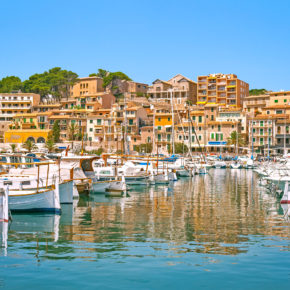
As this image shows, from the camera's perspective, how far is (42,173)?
95.7 feet

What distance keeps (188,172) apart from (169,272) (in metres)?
46.3

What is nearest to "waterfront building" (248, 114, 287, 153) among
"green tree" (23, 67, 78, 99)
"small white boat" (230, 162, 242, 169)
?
"small white boat" (230, 162, 242, 169)

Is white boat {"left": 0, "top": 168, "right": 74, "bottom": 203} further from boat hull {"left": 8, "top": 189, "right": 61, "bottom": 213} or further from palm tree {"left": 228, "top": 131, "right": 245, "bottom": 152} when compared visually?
palm tree {"left": 228, "top": 131, "right": 245, "bottom": 152}

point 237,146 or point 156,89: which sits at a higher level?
point 156,89

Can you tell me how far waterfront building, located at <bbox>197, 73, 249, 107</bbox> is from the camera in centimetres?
11888

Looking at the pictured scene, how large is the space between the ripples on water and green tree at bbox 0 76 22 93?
116 metres

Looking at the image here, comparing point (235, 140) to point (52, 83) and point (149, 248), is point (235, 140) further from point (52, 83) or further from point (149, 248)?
point (149, 248)

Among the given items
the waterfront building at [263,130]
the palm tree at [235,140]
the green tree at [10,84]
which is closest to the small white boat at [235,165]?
the palm tree at [235,140]

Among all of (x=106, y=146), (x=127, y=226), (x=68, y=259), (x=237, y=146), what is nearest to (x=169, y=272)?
(x=68, y=259)

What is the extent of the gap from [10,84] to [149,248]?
134 meters

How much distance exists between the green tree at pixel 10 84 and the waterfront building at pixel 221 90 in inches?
2068

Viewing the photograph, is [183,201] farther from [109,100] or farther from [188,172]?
[109,100]

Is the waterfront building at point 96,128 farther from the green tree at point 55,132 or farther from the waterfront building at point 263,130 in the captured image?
the waterfront building at point 263,130

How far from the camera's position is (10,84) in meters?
142
